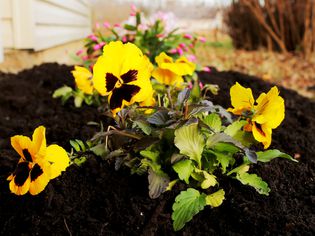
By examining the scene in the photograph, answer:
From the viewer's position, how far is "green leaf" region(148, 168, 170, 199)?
4.88 feet

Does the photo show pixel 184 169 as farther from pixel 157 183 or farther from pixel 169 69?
pixel 169 69

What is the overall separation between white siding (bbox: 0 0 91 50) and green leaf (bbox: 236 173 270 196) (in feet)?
10.7

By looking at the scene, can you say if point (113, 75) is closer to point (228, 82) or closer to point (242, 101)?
point (242, 101)

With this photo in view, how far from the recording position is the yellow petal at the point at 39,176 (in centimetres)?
145

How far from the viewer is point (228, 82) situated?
368cm

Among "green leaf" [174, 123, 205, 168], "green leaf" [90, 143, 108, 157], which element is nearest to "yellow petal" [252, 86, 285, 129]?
"green leaf" [174, 123, 205, 168]

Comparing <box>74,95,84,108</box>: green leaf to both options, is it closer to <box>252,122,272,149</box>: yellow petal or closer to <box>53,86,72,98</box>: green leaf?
<box>53,86,72,98</box>: green leaf

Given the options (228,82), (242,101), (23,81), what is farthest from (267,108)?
(23,81)

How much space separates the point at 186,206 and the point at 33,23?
11.3 feet

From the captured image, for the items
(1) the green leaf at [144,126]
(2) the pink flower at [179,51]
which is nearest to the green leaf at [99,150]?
(1) the green leaf at [144,126]

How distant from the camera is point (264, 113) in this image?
1549mm

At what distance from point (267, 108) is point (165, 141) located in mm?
385

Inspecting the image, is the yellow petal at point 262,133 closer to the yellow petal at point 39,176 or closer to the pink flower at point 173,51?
the yellow petal at point 39,176

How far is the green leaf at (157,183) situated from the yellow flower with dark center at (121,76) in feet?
0.83
